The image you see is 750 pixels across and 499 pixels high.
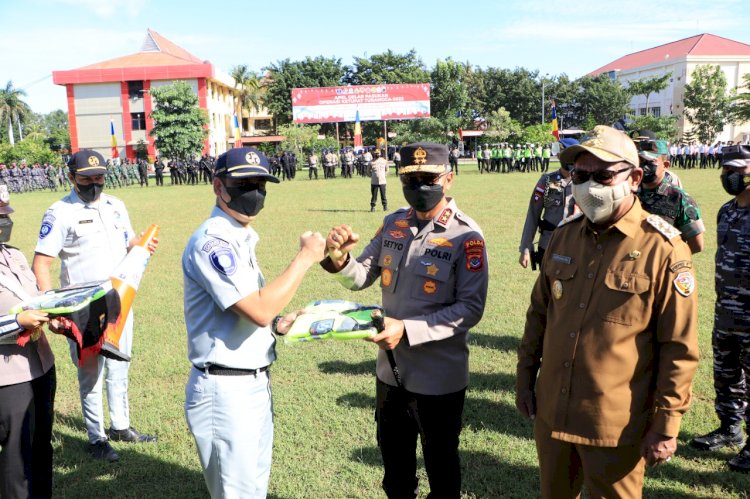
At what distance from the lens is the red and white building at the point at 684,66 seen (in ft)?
202

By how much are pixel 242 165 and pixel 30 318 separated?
132 cm

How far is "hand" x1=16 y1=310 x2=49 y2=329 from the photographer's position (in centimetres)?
281

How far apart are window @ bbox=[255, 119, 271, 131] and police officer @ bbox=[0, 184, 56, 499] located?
75689 millimetres

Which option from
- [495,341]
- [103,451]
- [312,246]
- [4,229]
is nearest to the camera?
[312,246]

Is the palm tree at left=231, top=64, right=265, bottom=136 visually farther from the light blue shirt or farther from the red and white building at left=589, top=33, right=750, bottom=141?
the light blue shirt

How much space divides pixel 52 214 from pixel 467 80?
64.9 m

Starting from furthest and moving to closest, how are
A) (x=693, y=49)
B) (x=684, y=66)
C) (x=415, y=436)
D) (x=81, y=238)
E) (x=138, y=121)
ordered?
1. (x=693, y=49)
2. (x=684, y=66)
3. (x=138, y=121)
4. (x=81, y=238)
5. (x=415, y=436)

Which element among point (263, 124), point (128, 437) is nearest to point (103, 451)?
point (128, 437)

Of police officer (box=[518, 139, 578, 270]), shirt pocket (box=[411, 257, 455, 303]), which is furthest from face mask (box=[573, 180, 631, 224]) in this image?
police officer (box=[518, 139, 578, 270])

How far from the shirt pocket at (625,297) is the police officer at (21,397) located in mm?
2727

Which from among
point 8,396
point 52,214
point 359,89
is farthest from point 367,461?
point 359,89

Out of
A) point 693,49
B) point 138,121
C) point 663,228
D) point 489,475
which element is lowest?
point 489,475

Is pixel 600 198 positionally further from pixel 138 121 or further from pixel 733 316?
pixel 138 121

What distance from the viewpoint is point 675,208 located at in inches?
174
